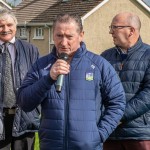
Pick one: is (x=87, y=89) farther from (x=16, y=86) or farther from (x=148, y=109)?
(x=16, y=86)

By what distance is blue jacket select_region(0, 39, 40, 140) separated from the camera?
16.0ft

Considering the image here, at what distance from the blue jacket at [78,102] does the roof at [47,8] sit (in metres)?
32.1

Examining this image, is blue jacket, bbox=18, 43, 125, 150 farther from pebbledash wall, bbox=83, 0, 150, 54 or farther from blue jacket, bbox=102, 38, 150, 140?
pebbledash wall, bbox=83, 0, 150, 54

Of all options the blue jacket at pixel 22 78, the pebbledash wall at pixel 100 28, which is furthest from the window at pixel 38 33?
the blue jacket at pixel 22 78

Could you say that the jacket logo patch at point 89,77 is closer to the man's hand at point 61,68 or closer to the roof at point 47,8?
the man's hand at point 61,68

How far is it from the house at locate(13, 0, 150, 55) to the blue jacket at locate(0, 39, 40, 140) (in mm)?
29563

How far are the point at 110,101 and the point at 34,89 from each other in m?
0.59

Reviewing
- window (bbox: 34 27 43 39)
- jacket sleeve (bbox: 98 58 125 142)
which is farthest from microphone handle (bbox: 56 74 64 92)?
window (bbox: 34 27 43 39)

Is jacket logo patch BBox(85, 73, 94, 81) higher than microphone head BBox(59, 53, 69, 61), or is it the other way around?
microphone head BBox(59, 53, 69, 61)

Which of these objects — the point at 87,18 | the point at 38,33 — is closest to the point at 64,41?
the point at 87,18

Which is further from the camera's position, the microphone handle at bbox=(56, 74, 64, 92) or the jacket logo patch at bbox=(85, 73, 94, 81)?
the jacket logo patch at bbox=(85, 73, 94, 81)

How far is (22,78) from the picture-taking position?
4.92 meters

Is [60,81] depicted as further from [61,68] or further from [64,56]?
[64,56]

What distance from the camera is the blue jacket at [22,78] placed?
16.0 feet
